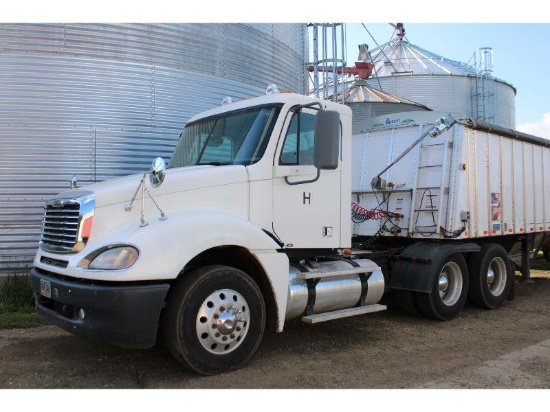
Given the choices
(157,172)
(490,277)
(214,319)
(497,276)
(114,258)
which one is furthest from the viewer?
(497,276)

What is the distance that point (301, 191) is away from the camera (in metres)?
5.37

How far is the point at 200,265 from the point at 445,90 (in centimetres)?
1777

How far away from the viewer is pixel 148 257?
4.02 meters

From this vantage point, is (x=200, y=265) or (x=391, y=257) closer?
(x=200, y=265)

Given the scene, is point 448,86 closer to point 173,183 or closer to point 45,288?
point 173,183

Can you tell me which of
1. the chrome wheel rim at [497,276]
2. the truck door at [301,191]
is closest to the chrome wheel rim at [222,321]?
the truck door at [301,191]

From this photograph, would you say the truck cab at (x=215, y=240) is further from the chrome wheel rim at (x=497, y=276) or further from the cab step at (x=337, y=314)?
the chrome wheel rim at (x=497, y=276)

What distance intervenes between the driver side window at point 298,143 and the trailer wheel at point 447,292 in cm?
279

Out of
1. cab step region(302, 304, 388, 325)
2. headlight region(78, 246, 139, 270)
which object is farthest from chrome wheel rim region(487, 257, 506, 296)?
headlight region(78, 246, 139, 270)

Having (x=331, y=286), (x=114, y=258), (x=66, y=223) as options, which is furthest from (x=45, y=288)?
(x=331, y=286)

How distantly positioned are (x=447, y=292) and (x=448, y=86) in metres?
14.8

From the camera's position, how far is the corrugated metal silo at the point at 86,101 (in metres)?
7.43

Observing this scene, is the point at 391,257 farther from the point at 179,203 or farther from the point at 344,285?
the point at 179,203

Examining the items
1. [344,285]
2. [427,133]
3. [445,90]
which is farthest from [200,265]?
[445,90]
